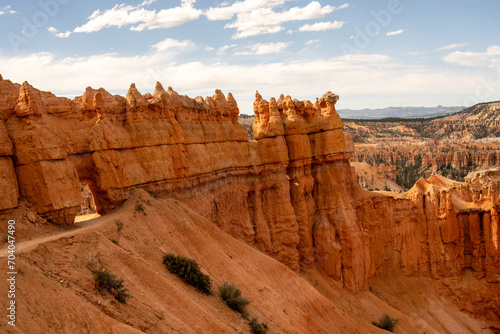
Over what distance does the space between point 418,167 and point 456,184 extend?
217 ft

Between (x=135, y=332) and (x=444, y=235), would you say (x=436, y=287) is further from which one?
(x=135, y=332)

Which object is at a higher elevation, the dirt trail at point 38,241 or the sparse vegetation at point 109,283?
the dirt trail at point 38,241

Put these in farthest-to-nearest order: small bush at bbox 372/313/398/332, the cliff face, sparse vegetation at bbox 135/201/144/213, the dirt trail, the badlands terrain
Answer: small bush at bbox 372/313/398/332, sparse vegetation at bbox 135/201/144/213, the cliff face, the badlands terrain, the dirt trail

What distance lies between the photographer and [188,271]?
15.5 meters

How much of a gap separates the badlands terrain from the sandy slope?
0.05 m

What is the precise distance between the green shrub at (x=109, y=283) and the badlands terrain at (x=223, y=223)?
0.19 metres

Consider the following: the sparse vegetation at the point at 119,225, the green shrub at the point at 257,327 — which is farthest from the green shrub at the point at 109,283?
the green shrub at the point at 257,327

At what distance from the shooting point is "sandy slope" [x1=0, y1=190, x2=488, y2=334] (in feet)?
34.0

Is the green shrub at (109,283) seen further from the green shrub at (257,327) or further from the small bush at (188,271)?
the green shrub at (257,327)

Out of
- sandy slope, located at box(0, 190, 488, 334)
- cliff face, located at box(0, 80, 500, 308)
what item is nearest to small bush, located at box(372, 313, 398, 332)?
sandy slope, located at box(0, 190, 488, 334)

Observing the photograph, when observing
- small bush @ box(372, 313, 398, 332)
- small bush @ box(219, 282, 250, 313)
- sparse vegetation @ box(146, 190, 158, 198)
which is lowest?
small bush @ box(372, 313, 398, 332)

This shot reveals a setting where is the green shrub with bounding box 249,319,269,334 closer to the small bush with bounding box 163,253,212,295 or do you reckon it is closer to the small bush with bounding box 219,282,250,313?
the small bush with bounding box 219,282,250,313

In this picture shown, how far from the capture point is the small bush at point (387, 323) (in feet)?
83.6

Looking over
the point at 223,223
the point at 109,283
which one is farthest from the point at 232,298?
the point at 223,223
